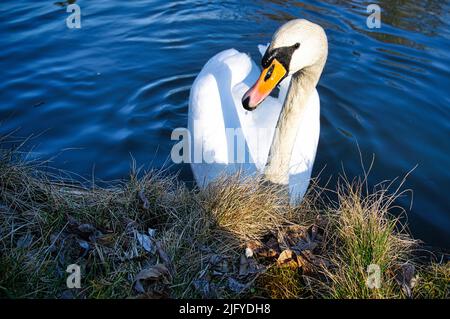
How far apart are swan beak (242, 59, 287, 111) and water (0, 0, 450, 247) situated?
7.18ft

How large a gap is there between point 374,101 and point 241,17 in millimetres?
3498

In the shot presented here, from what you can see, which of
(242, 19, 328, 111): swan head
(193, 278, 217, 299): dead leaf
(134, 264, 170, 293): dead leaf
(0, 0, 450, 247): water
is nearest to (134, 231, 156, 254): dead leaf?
(134, 264, 170, 293): dead leaf

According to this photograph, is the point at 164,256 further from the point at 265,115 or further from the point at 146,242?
the point at 265,115

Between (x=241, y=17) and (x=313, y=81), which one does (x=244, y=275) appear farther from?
(x=241, y=17)

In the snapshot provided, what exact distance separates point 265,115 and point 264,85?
1739 mm

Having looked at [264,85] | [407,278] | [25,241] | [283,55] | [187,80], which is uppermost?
[283,55]

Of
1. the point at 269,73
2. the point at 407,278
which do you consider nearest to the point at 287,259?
the point at 407,278

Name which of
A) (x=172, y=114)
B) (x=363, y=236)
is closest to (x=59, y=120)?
(x=172, y=114)

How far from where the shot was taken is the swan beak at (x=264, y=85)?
423cm

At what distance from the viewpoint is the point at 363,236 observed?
12.6 ft

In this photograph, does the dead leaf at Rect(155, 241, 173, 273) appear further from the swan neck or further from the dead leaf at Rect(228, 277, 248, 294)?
the swan neck

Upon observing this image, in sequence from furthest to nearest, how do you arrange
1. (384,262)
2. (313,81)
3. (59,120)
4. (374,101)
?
(374,101)
(59,120)
(313,81)
(384,262)

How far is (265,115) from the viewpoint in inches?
237

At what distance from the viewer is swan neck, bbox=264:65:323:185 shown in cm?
500
